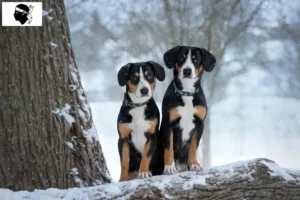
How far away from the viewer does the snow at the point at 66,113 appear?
10.6 feet

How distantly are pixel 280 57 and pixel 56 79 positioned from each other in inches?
215

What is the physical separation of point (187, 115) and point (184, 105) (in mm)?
70

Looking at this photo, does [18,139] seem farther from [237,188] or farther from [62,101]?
[237,188]

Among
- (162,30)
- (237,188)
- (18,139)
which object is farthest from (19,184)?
(162,30)

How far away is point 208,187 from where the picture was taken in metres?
2.98

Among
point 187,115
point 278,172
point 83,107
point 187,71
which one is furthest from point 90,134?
point 278,172

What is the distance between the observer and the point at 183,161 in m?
3.25

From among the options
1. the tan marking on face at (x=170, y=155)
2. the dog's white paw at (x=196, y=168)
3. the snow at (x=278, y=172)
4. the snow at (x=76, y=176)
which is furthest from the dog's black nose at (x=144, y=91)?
the snow at (x=278, y=172)

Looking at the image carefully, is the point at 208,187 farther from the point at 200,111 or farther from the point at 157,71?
the point at 157,71

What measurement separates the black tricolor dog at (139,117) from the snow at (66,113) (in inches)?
16.4

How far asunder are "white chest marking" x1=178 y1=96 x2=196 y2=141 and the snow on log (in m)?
0.29

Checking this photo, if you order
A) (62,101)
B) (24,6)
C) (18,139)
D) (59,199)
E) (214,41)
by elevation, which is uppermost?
(214,41)

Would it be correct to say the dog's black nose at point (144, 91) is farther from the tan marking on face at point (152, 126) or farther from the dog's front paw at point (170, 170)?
the dog's front paw at point (170, 170)

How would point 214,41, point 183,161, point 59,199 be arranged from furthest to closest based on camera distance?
point 214,41
point 183,161
point 59,199
